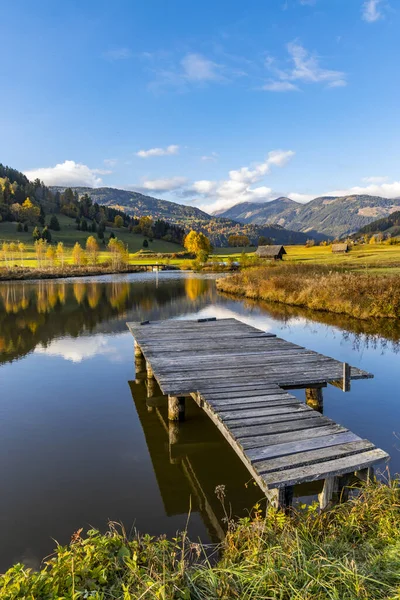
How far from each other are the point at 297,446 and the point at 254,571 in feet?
7.30

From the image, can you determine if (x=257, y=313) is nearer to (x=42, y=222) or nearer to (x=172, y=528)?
(x=172, y=528)

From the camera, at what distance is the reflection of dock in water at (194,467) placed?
6.33m

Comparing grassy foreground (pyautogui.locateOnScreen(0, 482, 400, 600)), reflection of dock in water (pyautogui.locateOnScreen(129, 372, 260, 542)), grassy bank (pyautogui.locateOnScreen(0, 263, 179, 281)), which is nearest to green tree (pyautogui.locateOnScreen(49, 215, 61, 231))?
grassy bank (pyautogui.locateOnScreen(0, 263, 179, 281))

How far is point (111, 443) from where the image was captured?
28.4 ft

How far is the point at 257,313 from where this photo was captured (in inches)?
1064

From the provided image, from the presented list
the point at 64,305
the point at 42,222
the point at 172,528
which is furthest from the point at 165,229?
the point at 172,528

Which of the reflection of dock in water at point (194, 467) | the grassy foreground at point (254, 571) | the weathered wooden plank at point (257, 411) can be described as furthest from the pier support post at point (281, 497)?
the weathered wooden plank at point (257, 411)

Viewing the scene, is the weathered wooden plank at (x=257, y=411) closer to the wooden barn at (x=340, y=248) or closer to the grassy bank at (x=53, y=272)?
the grassy bank at (x=53, y=272)

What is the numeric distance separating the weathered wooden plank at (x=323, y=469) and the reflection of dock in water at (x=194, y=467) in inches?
59.4

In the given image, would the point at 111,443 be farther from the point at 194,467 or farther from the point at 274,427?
the point at 274,427

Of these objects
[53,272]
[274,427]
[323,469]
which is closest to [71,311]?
[274,427]

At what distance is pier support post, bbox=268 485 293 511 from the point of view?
4.98 metres

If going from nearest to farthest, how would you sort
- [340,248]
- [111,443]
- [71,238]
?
[111,443] → [340,248] → [71,238]

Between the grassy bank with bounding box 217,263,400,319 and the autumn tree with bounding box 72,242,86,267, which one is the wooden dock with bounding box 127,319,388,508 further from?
the autumn tree with bounding box 72,242,86,267
